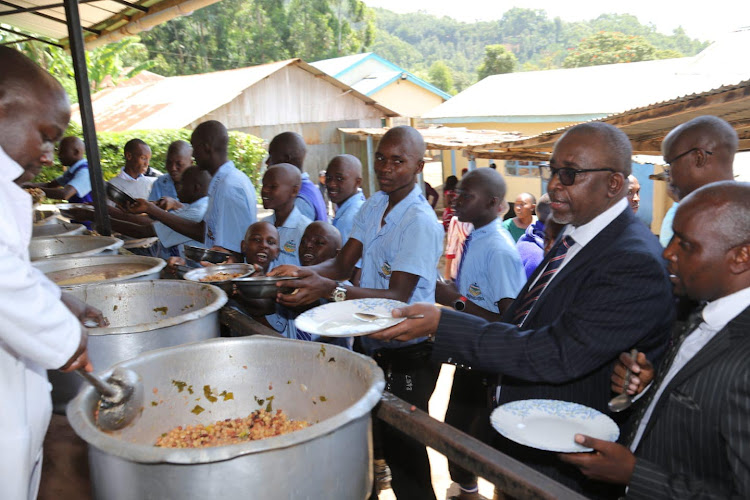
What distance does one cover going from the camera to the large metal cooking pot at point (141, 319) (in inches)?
70.4

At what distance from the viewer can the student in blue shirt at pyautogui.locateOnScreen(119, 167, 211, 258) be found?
4.35m

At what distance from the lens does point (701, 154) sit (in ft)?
9.21

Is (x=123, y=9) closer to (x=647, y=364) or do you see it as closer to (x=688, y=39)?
(x=647, y=364)

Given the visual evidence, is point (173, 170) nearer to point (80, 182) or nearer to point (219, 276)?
point (80, 182)

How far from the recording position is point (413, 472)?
291 centimetres

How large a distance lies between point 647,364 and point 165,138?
505 inches

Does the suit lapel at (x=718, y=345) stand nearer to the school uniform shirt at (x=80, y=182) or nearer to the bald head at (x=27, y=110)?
the bald head at (x=27, y=110)

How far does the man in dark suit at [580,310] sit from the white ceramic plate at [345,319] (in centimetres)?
8

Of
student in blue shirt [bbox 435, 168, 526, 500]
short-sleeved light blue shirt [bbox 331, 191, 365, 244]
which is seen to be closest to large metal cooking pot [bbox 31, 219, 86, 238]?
short-sleeved light blue shirt [bbox 331, 191, 365, 244]

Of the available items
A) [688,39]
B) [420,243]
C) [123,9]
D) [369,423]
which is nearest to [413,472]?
[420,243]

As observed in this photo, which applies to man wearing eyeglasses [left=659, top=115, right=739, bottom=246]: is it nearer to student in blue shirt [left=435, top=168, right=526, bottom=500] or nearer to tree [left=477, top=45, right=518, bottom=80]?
student in blue shirt [left=435, top=168, right=526, bottom=500]

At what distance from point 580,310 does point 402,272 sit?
3.33ft

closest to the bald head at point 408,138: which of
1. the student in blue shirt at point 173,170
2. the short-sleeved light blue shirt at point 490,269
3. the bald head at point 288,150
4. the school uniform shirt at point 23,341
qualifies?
the short-sleeved light blue shirt at point 490,269

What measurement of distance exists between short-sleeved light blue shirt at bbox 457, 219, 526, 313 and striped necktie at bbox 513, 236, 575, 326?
104 cm
